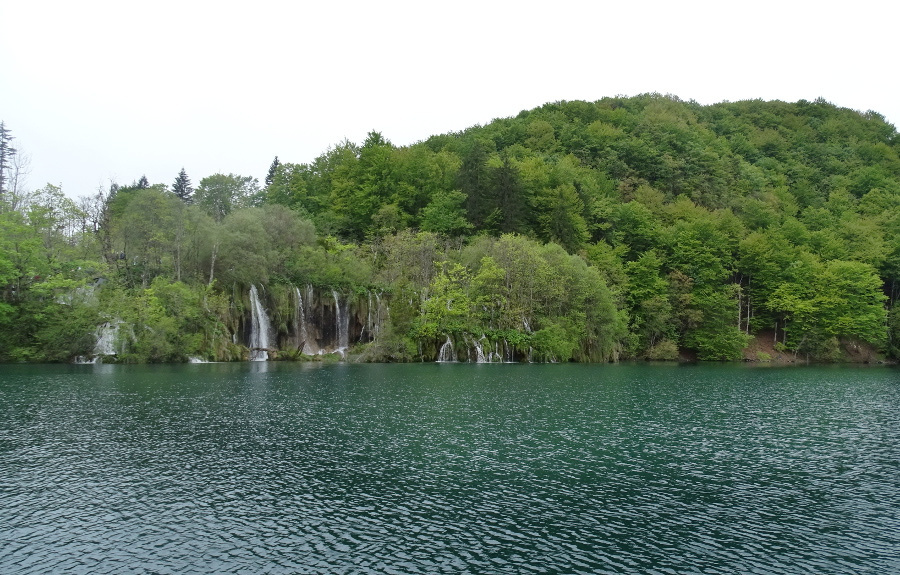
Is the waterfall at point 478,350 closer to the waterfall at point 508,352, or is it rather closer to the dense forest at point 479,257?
the dense forest at point 479,257

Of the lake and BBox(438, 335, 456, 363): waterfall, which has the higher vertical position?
BBox(438, 335, 456, 363): waterfall

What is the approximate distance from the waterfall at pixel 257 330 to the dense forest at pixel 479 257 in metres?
0.25

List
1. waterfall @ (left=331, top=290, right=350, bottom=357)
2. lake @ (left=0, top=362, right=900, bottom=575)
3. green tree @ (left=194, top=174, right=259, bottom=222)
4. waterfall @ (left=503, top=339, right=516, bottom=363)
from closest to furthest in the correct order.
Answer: lake @ (left=0, top=362, right=900, bottom=575), waterfall @ (left=503, top=339, right=516, bottom=363), waterfall @ (left=331, top=290, right=350, bottom=357), green tree @ (left=194, top=174, right=259, bottom=222)

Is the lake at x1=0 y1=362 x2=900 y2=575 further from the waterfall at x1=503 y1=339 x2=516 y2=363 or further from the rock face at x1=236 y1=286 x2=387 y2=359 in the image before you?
the waterfall at x1=503 y1=339 x2=516 y2=363

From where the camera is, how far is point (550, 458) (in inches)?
887

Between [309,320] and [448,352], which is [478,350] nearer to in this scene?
[448,352]

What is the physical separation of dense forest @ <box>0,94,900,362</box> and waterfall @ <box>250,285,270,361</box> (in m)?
0.25

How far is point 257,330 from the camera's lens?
68.6 m

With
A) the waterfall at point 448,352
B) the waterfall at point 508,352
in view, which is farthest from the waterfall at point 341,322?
the waterfall at point 508,352

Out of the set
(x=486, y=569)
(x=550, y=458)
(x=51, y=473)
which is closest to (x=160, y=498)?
(x=51, y=473)

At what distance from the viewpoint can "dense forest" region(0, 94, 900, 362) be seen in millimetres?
62438

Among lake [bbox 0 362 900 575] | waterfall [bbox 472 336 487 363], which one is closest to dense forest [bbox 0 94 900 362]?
waterfall [bbox 472 336 487 363]

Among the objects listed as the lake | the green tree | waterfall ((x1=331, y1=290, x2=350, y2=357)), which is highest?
the green tree

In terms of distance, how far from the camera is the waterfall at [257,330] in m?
67.9
